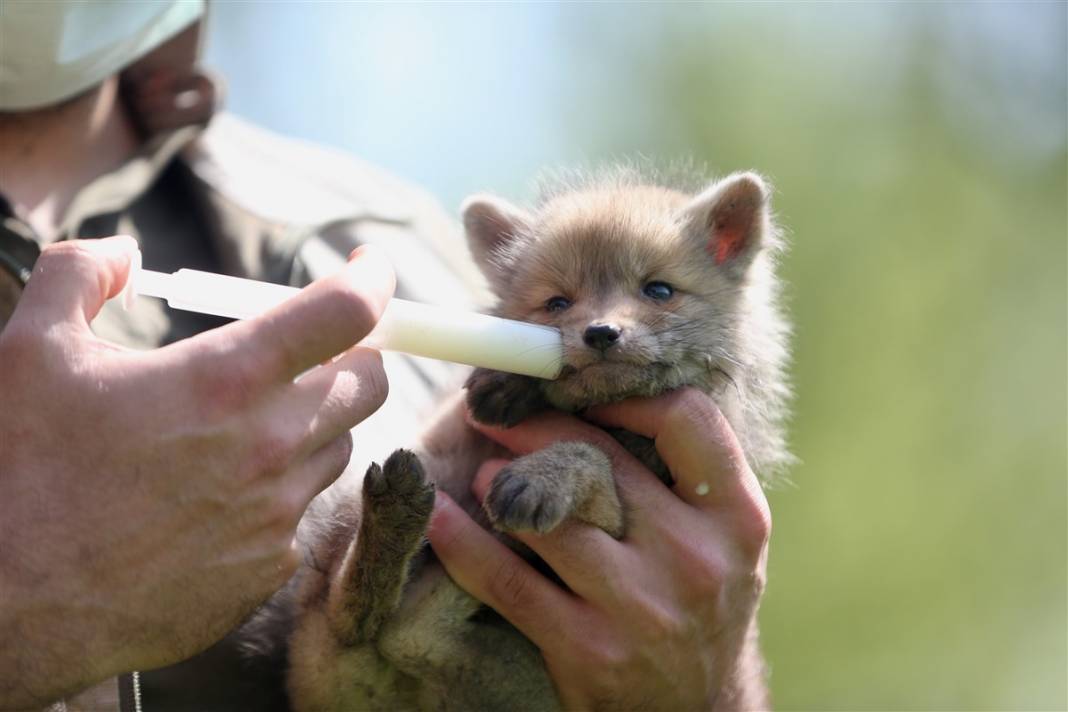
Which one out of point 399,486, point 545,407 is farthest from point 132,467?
point 545,407

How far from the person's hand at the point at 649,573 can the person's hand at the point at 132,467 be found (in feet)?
2.13

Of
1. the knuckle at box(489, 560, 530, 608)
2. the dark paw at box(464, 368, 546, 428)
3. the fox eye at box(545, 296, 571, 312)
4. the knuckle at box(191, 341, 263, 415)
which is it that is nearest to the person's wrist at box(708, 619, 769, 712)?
the knuckle at box(489, 560, 530, 608)

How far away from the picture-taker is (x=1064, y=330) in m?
10.4

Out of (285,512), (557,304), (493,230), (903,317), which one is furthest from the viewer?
(903,317)

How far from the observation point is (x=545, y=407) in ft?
9.44

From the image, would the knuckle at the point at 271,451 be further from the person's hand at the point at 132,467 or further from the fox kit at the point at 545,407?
the fox kit at the point at 545,407

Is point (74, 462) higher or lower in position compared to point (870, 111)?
higher

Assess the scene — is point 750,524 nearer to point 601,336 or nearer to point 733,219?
point 601,336

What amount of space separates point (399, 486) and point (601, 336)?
59 centimetres

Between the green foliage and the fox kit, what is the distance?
23.0ft

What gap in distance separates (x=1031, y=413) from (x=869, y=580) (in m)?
2.21

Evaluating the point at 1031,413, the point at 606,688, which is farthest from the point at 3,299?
the point at 1031,413

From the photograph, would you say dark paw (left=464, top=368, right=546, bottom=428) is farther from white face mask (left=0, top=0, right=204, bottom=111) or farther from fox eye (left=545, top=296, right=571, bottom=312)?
white face mask (left=0, top=0, right=204, bottom=111)

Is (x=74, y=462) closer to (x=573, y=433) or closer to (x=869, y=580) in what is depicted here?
(x=573, y=433)
